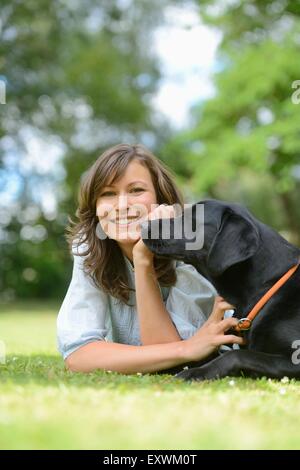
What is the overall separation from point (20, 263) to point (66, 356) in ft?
→ 70.5

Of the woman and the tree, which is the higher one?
the tree

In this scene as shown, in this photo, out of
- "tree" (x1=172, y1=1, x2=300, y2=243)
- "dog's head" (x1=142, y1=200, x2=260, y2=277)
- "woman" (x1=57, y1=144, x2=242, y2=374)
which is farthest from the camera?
"tree" (x1=172, y1=1, x2=300, y2=243)

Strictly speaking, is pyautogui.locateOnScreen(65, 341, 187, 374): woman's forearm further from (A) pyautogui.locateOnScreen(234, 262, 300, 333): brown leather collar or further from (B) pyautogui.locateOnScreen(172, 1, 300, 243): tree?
(B) pyautogui.locateOnScreen(172, 1, 300, 243): tree

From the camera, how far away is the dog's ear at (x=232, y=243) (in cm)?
400

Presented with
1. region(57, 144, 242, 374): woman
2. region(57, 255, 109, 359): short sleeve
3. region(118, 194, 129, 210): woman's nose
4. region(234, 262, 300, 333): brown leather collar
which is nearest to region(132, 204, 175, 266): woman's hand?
region(57, 144, 242, 374): woman

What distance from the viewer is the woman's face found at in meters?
4.66

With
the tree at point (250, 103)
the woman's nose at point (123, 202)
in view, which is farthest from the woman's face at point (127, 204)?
the tree at point (250, 103)

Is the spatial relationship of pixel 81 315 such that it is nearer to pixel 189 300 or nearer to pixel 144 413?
pixel 189 300

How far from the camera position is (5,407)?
2.78 meters

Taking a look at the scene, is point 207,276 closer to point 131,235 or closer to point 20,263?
point 131,235

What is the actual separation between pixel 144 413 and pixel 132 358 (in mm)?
1380

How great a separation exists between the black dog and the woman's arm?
10 cm

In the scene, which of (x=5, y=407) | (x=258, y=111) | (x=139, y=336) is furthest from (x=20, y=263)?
(x=5, y=407)

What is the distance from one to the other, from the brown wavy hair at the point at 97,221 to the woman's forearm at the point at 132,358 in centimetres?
62
